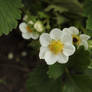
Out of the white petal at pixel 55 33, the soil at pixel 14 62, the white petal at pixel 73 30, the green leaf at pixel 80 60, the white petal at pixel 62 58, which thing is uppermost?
the white petal at pixel 55 33

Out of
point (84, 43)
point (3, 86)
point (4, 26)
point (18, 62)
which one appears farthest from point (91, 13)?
point (3, 86)

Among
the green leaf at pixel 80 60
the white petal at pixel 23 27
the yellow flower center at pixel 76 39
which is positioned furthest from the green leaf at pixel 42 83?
the yellow flower center at pixel 76 39

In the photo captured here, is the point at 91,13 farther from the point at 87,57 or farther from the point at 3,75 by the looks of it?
the point at 3,75

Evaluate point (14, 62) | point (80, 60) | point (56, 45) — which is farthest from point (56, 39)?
point (14, 62)

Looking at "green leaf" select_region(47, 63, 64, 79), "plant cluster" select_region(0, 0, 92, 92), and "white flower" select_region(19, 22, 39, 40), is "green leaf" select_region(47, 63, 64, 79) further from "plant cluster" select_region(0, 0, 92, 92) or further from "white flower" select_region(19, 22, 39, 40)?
"white flower" select_region(19, 22, 39, 40)

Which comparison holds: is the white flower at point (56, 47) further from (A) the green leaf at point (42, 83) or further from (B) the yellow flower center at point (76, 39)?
(A) the green leaf at point (42, 83)

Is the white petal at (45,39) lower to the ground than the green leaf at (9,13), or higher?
lower
